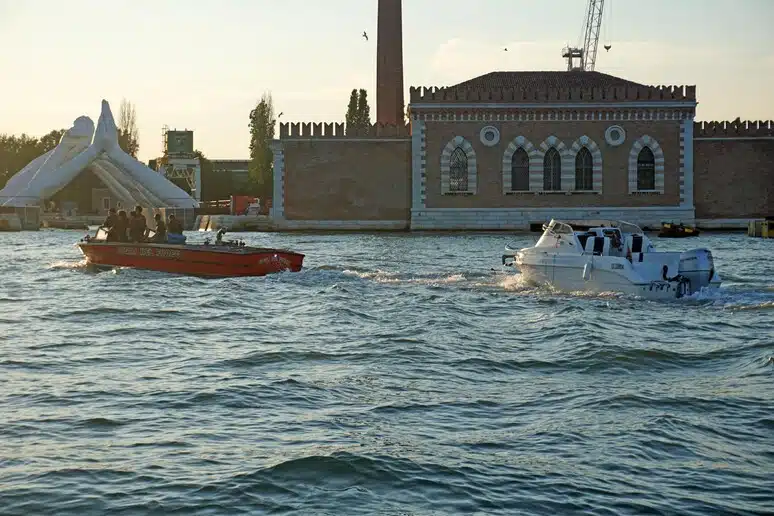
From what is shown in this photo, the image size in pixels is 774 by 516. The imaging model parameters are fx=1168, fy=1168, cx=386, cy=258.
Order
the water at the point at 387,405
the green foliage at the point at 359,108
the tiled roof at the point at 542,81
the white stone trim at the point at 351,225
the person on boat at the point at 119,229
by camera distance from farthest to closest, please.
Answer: the green foliage at the point at 359,108
the tiled roof at the point at 542,81
the white stone trim at the point at 351,225
the person on boat at the point at 119,229
the water at the point at 387,405

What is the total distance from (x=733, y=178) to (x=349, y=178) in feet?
54.8

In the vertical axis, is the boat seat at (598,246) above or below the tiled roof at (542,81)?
below

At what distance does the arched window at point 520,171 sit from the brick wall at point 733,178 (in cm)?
736

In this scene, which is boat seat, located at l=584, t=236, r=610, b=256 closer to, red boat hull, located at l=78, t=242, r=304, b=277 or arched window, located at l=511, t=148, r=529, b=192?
red boat hull, located at l=78, t=242, r=304, b=277

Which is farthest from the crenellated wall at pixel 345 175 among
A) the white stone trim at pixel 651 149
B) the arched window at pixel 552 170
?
the white stone trim at pixel 651 149

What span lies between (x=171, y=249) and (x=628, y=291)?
888cm

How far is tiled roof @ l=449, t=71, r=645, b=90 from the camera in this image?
5191 cm

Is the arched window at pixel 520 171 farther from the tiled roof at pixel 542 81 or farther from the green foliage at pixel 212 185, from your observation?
the green foliage at pixel 212 185

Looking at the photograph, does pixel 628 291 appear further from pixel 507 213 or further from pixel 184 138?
pixel 184 138

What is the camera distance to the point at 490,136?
4997 centimetres

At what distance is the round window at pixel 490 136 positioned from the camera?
4984 cm

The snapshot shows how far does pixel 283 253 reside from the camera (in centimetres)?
2208

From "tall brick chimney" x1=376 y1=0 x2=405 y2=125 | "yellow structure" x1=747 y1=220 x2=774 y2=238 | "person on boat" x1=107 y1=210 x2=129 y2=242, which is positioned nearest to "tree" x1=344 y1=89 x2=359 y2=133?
"tall brick chimney" x1=376 y1=0 x2=405 y2=125

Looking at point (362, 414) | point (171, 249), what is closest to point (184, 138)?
point (171, 249)
